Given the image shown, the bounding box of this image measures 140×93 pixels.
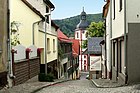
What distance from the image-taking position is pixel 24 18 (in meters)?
21.3

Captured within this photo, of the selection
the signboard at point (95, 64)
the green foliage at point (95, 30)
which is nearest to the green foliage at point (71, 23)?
the green foliage at point (95, 30)

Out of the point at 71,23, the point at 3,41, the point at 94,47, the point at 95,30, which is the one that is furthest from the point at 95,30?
the point at 71,23

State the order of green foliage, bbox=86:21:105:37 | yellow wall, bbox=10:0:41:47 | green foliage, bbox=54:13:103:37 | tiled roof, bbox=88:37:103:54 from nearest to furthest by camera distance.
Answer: yellow wall, bbox=10:0:41:47
tiled roof, bbox=88:37:103:54
green foliage, bbox=86:21:105:37
green foliage, bbox=54:13:103:37

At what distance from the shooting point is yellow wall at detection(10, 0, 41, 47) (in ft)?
60.9

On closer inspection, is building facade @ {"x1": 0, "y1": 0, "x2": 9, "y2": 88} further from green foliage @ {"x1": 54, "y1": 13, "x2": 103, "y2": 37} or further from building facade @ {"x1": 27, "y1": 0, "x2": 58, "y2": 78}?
green foliage @ {"x1": 54, "y1": 13, "x2": 103, "y2": 37}

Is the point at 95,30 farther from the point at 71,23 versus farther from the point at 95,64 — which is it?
the point at 71,23

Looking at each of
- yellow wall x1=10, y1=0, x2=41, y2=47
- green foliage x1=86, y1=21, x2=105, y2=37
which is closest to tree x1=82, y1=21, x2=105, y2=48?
green foliage x1=86, y1=21, x2=105, y2=37

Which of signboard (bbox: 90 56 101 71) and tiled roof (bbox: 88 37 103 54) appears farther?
tiled roof (bbox: 88 37 103 54)

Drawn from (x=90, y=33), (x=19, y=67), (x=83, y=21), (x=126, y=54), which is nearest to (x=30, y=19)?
(x=19, y=67)

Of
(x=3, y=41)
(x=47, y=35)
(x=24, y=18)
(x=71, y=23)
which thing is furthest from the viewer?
(x=71, y=23)

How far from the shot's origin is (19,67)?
16.1 m

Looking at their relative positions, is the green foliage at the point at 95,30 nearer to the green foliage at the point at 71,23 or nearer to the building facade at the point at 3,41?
the building facade at the point at 3,41

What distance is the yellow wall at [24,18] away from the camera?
1857cm

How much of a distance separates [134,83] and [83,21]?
424ft
